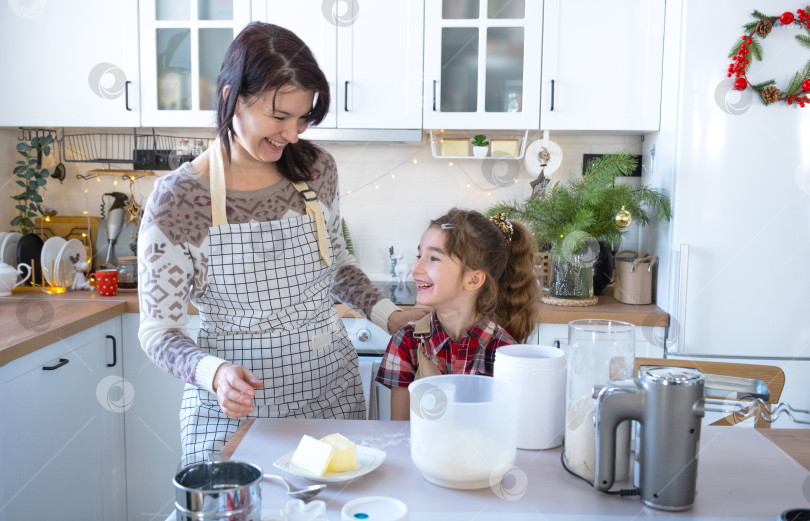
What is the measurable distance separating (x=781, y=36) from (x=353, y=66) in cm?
138

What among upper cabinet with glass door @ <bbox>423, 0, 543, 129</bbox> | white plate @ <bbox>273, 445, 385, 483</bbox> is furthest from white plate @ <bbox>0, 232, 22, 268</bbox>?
white plate @ <bbox>273, 445, 385, 483</bbox>

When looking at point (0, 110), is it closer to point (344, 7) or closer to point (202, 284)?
point (344, 7)

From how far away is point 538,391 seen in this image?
1.01m

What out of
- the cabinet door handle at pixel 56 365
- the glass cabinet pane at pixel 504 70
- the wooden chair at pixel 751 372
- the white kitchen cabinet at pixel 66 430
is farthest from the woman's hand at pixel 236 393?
the glass cabinet pane at pixel 504 70

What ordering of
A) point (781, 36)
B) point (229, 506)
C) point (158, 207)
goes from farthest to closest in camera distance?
point (781, 36) < point (158, 207) < point (229, 506)

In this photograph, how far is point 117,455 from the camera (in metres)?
2.34

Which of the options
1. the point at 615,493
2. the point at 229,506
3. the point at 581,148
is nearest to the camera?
the point at 229,506

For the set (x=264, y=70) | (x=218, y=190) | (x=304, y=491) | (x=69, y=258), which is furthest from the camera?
(x=69, y=258)

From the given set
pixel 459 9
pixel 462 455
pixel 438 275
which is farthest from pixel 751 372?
pixel 459 9

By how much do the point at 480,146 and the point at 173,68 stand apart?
Result: 3.83 ft

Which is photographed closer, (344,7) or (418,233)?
(344,7)

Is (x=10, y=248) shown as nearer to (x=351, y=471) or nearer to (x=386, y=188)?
(x=386, y=188)

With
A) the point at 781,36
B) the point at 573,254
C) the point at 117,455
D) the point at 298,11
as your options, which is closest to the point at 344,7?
the point at 298,11

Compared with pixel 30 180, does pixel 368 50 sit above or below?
above
